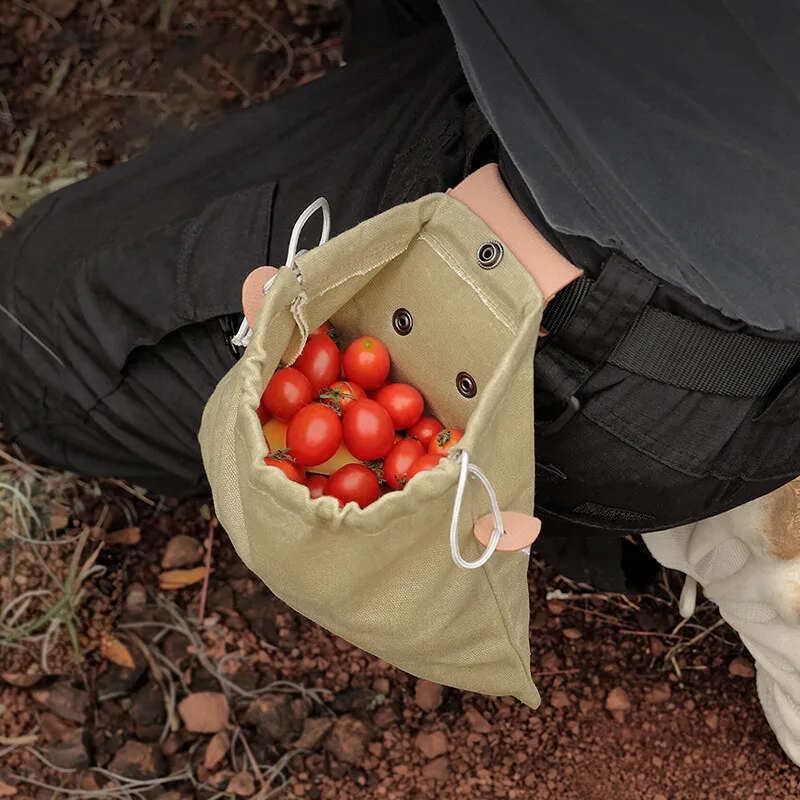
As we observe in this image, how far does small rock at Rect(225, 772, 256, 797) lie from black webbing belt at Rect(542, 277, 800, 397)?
1.00 meters

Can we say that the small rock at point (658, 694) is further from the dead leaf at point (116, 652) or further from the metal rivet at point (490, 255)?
the metal rivet at point (490, 255)

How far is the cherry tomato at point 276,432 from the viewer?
0.94m

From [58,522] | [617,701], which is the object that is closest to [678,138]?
[617,701]

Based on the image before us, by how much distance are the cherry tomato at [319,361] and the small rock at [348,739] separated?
30.6 inches

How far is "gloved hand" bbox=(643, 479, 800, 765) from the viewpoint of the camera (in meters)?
1.13

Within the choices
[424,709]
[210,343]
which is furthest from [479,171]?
[424,709]

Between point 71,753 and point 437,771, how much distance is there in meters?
0.60

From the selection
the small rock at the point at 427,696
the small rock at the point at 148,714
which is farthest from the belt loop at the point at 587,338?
the small rock at the point at 148,714

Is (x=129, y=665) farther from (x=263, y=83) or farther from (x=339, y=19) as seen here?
(x=339, y=19)

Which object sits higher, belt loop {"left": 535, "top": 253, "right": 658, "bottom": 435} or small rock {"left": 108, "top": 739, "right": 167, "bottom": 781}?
belt loop {"left": 535, "top": 253, "right": 658, "bottom": 435}

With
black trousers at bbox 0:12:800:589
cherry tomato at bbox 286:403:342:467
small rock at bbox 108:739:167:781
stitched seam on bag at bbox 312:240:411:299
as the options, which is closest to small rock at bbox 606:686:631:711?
black trousers at bbox 0:12:800:589

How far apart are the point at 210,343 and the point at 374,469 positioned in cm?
31

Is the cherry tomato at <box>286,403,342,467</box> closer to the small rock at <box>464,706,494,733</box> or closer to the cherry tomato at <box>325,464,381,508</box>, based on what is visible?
the cherry tomato at <box>325,464,381,508</box>

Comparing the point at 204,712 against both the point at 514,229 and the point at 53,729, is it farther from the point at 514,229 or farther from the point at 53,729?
the point at 514,229
